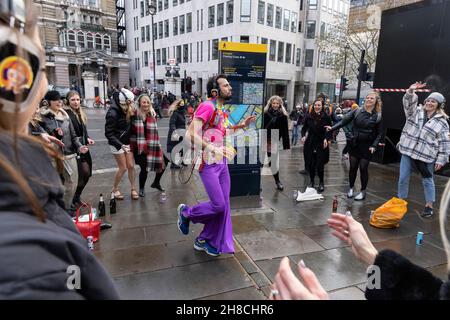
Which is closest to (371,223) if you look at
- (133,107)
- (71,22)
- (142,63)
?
(133,107)

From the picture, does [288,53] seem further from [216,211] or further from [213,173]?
[216,211]

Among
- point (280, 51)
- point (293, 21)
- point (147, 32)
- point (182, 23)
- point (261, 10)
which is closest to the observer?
point (261, 10)

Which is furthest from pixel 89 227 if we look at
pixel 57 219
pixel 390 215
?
pixel 390 215

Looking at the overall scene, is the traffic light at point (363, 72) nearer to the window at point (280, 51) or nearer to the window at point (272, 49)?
the window at point (272, 49)

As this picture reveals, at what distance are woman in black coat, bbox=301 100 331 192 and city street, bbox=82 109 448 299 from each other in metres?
0.53

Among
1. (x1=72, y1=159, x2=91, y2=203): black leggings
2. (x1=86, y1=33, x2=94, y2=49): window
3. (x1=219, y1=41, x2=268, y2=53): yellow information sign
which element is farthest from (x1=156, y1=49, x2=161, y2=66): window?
(x1=72, y1=159, x2=91, y2=203): black leggings

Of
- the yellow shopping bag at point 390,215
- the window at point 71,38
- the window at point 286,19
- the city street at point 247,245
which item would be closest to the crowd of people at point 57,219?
the city street at point 247,245

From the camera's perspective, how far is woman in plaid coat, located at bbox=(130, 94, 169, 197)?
604cm

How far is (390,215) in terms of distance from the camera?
4879mm

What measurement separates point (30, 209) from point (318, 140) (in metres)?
6.66

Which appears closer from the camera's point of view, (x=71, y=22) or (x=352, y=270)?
(x=352, y=270)
